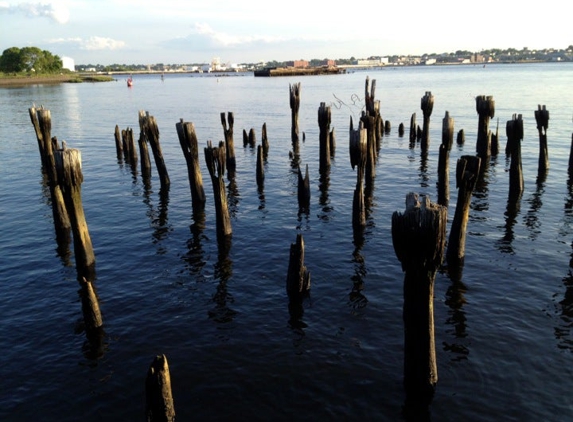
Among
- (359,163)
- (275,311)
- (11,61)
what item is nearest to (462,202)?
(359,163)

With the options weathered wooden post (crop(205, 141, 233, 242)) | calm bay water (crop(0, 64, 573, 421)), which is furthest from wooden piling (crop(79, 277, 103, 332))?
weathered wooden post (crop(205, 141, 233, 242))

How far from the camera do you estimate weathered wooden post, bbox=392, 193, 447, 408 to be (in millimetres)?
9492

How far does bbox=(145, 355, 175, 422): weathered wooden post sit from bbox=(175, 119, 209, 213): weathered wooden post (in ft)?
48.9

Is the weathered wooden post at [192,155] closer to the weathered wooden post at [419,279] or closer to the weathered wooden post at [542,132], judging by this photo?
the weathered wooden post at [419,279]

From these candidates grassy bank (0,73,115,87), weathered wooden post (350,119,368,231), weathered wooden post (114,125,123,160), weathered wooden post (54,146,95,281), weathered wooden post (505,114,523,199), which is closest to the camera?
weathered wooden post (54,146,95,281)

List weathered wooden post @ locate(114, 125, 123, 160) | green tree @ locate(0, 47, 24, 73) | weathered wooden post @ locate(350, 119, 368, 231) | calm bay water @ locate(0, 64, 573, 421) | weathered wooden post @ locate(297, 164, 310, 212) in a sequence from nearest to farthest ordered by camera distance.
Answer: calm bay water @ locate(0, 64, 573, 421) → weathered wooden post @ locate(350, 119, 368, 231) → weathered wooden post @ locate(297, 164, 310, 212) → weathered wooden post @ locate(114, 125, 123, 160) → green tree @ locate(0, 47, 24, 73)

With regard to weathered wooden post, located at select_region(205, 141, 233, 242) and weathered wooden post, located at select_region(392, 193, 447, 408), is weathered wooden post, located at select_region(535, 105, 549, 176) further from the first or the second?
weathered wooden post, located at select_region(392, 193, 447, 408)

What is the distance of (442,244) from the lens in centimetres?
971

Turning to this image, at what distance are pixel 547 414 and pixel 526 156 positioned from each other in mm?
31353

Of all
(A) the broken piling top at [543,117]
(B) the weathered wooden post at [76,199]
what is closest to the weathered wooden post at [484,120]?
(A) the broken piling top at [543,117]

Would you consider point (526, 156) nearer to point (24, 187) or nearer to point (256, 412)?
point (256, 412)

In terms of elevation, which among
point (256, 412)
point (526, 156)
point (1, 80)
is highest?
point (1, 80)

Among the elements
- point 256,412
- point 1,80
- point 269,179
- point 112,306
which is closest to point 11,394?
point 112,306

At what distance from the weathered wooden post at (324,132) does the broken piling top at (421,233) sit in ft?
69.9
